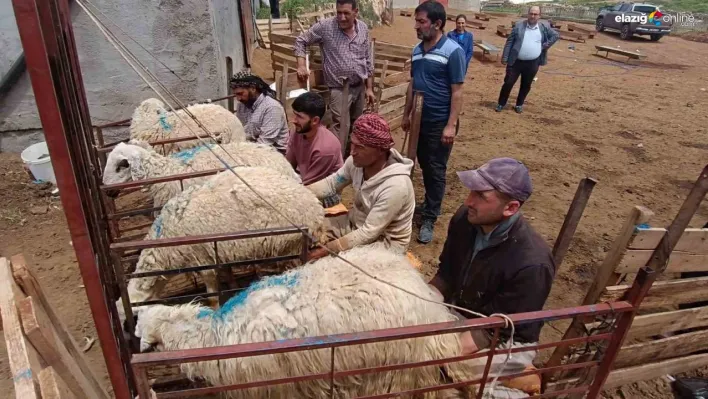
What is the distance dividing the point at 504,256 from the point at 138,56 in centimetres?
593

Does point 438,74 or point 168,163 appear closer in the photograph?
point 168,163

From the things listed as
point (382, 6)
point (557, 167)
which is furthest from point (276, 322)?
point (382, 6)

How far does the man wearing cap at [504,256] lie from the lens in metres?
2.12

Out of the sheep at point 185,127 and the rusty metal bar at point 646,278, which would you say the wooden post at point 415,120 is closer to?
the sheep at point 185,127

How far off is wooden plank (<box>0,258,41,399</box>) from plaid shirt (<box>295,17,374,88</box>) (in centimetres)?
474

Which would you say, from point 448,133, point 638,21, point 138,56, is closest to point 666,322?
point 448,133

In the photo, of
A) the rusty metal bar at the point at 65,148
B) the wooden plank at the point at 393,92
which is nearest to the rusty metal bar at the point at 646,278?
the rusty metal bar at the point at 65,148

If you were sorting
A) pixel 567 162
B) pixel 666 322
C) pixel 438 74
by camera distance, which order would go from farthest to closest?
pixel 567 162
pixel 438 74
pixel 666 322

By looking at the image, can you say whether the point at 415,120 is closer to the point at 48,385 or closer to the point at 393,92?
the point at 393,92

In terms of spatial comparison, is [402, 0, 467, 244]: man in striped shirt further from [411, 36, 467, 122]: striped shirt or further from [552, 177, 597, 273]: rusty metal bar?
[552, 177, 597, 273]: rusty metal bar

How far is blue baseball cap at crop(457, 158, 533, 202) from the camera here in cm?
212

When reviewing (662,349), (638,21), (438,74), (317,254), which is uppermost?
(638,21)

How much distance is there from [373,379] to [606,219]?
15.5ft

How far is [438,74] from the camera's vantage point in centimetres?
437
